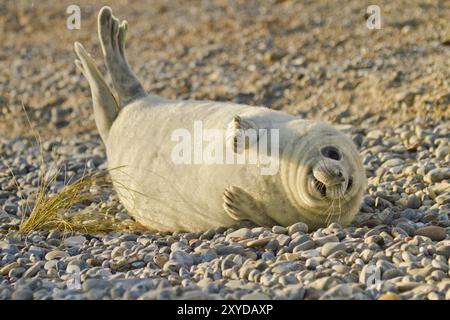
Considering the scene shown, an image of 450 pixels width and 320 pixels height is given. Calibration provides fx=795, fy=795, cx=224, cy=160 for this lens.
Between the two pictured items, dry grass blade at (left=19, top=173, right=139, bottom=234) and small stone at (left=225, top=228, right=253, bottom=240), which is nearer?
small stone at (left=225, top=228, right=253, bottom=240)

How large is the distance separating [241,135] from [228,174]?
30cm

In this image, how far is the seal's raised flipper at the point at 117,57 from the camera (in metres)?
6.45

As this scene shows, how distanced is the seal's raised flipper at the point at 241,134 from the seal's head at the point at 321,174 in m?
0.22

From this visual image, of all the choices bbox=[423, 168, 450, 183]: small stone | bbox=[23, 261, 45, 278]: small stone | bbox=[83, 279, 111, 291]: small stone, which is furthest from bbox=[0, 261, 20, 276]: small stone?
bbox=[423, 168, 450, 183]: small stone

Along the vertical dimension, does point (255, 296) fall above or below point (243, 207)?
below

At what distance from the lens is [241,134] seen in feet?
15.9

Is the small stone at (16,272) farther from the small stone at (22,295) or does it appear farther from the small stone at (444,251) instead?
the small stone at (444,251)

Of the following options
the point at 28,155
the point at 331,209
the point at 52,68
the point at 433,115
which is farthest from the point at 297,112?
the point at 52,68

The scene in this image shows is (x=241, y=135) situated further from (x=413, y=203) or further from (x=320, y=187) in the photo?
(x=413, y=203)

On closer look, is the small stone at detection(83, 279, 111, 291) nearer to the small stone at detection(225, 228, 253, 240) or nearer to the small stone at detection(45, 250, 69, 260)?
the small stone at detection(45, 250, 69, 260)

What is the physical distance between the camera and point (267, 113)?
517 centimetres

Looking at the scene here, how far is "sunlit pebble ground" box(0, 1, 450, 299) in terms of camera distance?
402 cm

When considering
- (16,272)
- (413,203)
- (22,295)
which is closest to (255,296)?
(22,295)

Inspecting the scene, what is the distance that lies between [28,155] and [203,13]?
624 cm
